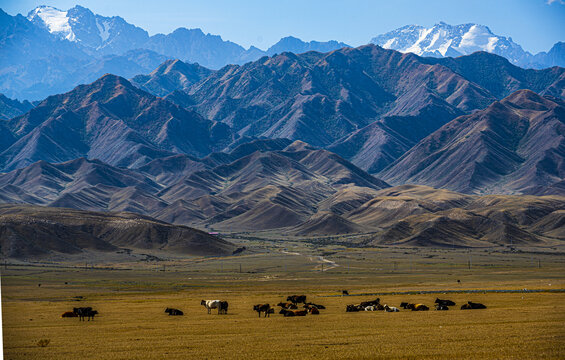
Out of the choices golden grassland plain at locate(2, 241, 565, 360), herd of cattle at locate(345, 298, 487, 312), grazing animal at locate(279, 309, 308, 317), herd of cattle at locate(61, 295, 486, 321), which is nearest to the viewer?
golden grassland plain at locate(2, 241, 565, 360)

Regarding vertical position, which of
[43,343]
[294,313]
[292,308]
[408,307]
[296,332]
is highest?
[408,307]

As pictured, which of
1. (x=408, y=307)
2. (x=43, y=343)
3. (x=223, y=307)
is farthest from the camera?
(x=408, y=307)

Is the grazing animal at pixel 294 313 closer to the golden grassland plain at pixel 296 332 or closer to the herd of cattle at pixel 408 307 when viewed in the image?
the golden grassland plain at pixel 296 332

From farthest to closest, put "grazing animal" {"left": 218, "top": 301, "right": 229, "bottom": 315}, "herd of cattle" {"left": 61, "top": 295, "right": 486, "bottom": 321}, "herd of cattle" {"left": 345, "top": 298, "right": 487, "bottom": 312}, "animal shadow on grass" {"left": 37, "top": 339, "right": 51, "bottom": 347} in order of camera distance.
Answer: "grazing animal" {"left": 218, "top": 301, "right": 229, "bottom": 315} < "herd of cattle" {"left": 345, "top": 298, "right": 487, "bottom": 312} < "herd of cattle" {"left": 61, "top": 295, "right": 486, "bottom": 321} < "animal shadow on grass" {"left": 37, "top": 339, "right": 51, "bottom": 347}

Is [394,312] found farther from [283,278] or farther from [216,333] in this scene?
[283,278]

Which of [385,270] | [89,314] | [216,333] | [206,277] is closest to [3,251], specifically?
[206,277]

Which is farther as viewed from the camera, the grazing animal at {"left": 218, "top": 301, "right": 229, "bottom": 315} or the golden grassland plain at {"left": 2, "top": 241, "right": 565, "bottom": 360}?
the grazing animal at {"left": 218, "top": 301, "right": 229, "bottom": 315}

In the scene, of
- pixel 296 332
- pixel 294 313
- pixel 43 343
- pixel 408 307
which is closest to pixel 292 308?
pixel 294 313

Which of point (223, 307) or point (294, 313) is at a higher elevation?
point (223, 307)

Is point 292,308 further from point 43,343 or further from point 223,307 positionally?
point 43,343

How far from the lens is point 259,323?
43781 mm

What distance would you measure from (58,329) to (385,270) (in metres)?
110

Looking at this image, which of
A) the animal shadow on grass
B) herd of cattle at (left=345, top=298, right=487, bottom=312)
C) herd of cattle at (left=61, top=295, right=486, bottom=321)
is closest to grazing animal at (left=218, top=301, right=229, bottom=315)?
herd of cattle at (left=61, top=295, right=486, bottom=321)

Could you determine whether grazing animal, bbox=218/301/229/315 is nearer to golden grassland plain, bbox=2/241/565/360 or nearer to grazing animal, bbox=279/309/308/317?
golden grassland plain, bbox=2/241/565/360
